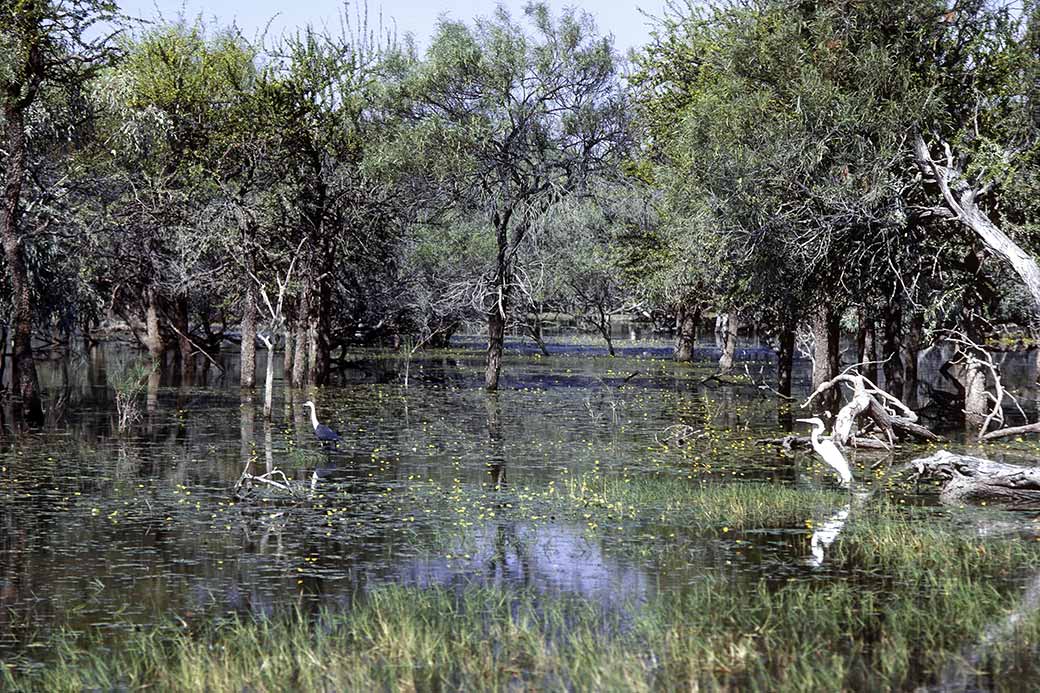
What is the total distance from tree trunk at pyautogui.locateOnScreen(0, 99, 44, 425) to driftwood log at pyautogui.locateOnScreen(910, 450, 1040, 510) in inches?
883

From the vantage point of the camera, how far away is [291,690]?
10312 mm

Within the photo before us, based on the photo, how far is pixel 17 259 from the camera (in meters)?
31.4

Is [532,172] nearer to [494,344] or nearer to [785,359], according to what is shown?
[494,344]

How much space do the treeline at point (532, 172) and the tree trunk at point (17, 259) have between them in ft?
0.25

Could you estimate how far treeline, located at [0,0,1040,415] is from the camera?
95.1 feet

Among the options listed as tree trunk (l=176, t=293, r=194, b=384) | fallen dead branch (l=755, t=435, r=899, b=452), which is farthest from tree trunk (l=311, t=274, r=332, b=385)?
fallen dead branch (l=755, t=435, r=899, b=452)

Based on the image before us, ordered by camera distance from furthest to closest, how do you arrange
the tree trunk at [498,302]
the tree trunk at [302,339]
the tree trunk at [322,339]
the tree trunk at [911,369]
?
the tree trunk at [322,339] < the tree trunk at [498,302] < the tree trunk at [302,339] < the tree trunk at [911,369]

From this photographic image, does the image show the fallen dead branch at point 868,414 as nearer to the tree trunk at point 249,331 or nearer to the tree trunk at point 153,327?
the tree trunk at point 249,331

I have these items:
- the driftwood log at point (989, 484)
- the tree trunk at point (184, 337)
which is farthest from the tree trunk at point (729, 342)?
the driftwood log at point (989, 484)

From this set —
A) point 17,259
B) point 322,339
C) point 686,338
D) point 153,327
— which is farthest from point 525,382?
point 17,259

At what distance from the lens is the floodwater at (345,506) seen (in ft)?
46.0

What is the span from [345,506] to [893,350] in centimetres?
2344

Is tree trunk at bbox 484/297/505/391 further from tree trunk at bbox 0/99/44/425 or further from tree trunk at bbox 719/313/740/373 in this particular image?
tree trunk at bbox 0/99/44/425

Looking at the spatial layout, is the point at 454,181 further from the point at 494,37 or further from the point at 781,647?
the point at 781,647
